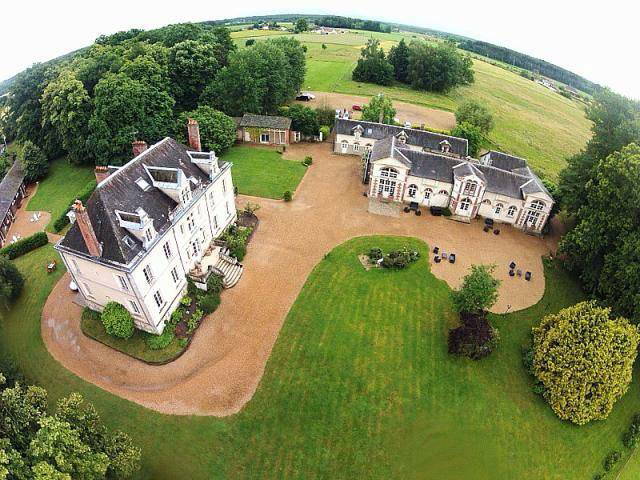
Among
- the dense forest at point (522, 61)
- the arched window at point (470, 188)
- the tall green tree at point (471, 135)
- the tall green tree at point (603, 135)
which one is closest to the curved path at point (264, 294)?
the arched window at point (470, 188)

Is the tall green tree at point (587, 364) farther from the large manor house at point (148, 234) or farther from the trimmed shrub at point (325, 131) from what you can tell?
the trimmed shrub at point (325, 131)

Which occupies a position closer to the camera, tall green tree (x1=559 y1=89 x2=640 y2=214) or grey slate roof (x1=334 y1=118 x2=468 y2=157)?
tall green tree (x1=559 y1=89 x2=640 y2=214)

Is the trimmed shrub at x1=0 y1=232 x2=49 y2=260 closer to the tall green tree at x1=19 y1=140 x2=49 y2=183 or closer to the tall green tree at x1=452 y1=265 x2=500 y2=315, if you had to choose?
the tall green tree at x1=19 y1=140 x2=49 y2=183

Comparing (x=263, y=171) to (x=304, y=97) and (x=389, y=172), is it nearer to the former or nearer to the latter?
(x=389, y=172)

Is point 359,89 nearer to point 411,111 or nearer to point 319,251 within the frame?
point 411,111

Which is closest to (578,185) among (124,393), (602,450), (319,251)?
(602,450)

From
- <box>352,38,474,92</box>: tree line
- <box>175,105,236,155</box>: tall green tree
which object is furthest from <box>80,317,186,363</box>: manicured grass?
<box>352,38,474,92</box>: tree line
